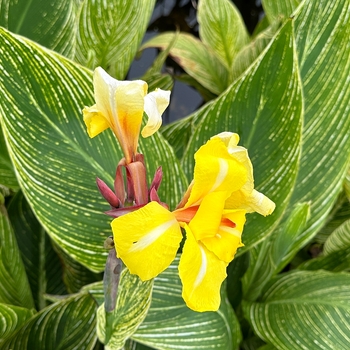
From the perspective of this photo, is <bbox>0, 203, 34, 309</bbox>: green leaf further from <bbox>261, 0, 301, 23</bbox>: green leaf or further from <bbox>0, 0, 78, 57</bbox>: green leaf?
<bbox>261, 0, 301, 23</bbox>: green leaf

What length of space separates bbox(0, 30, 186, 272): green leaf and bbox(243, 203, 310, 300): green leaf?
179 mm

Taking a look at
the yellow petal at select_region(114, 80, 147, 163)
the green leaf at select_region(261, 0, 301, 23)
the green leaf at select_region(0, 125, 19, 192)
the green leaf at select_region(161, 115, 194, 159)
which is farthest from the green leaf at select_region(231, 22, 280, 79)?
the yellow petal at select_region(114, 80, 147, 163)

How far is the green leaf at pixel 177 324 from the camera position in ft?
1.77

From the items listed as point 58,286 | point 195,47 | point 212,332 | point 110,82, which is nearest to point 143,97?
point 110,82

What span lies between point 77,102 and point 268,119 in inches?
8.7

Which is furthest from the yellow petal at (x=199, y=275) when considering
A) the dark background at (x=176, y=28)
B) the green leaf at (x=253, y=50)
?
the dark background at (x=176, y=28)

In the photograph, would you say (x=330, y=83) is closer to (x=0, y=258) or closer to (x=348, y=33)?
(x=348, y=33)

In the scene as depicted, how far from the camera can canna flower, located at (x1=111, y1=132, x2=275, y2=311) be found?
0.27 meters

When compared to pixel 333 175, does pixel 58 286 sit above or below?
below

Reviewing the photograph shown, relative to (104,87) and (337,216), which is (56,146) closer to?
(104,87)

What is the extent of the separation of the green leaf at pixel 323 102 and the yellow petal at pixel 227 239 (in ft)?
1.09

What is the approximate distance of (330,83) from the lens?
0.61 meters

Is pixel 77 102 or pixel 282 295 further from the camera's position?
pixel 282 295

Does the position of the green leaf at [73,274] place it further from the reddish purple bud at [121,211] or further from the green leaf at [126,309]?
the reddish purple bud at [121,211]
